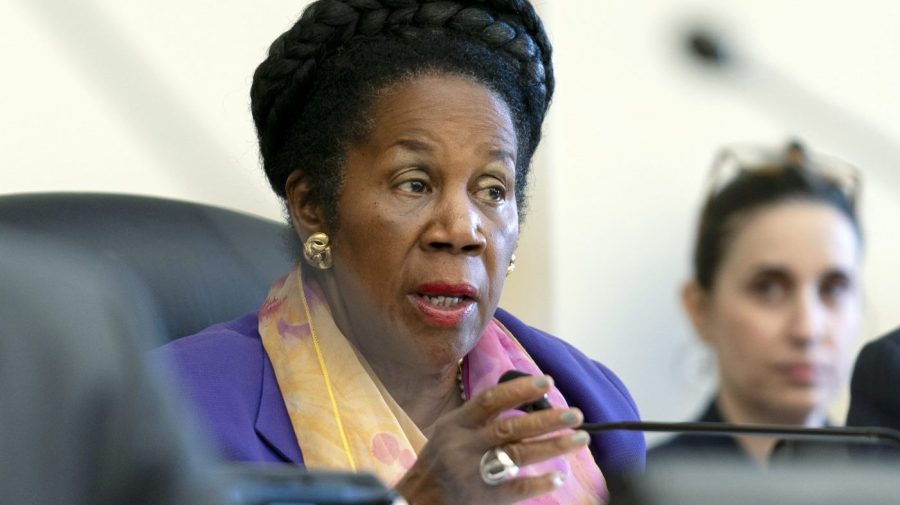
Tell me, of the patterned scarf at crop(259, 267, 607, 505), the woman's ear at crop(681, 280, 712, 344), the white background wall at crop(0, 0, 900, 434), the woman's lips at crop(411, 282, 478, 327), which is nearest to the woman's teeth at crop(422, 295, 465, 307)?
the woman's lips at crop(411, 282, 478, 327)

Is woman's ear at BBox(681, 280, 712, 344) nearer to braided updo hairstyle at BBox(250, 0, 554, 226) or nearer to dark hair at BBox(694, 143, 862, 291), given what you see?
dark hair at BBox(694, 143, 862, 291)

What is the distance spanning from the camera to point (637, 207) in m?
3.51

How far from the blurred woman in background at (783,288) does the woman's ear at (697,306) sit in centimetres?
2

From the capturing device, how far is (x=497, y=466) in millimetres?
1464

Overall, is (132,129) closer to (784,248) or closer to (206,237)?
(206,237)

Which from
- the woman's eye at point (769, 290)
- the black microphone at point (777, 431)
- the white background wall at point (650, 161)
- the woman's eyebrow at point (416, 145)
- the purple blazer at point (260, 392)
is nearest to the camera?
the black microphone at point (777, 431)

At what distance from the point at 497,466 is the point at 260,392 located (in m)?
0.45

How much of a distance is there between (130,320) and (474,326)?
4.26ft

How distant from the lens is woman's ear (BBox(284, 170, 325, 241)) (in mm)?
1932

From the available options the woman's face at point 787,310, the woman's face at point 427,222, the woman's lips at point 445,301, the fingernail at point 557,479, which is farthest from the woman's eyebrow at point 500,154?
the woman's face at point 787,310

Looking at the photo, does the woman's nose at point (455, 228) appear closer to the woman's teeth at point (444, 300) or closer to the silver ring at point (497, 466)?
the woman's teeth at point (444, 300)

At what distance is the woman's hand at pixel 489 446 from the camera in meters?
1.40

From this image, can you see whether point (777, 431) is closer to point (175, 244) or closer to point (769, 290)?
point (175, 244)

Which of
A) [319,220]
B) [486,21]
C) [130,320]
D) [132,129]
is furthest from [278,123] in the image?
[130,320]
